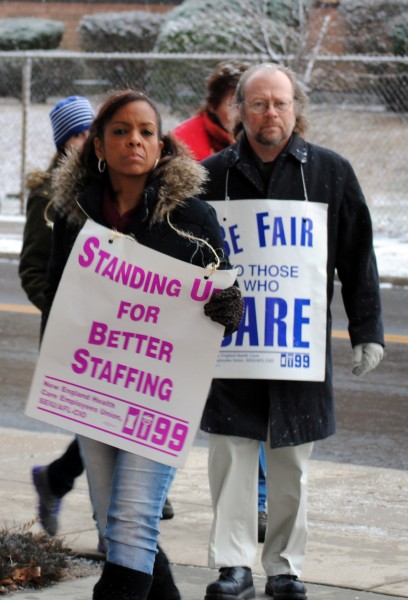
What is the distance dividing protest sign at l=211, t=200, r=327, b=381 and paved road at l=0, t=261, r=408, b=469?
250 centimetres

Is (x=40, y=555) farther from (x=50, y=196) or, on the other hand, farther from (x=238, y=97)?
(x=238, y=97)

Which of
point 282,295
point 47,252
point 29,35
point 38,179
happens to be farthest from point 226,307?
point 29,35

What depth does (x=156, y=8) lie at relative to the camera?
32062 mm

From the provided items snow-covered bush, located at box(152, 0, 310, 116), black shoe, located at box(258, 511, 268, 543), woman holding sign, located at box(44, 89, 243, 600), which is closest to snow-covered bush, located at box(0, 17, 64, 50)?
snow-covered bush, located at box(152, 0, 310, 116)

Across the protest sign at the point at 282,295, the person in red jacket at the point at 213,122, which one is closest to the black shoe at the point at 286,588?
the protest sign at the point at 282,295

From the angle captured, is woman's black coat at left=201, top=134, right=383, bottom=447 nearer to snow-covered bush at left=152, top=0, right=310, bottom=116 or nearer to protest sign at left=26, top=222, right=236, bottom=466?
protest sign at left=26, top=222, right=236, bottom=466

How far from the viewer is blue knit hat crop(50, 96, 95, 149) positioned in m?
5.51

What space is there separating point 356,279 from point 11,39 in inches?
1044

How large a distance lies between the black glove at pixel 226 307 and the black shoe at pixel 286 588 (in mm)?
1135

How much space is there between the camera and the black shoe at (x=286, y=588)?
4746mm

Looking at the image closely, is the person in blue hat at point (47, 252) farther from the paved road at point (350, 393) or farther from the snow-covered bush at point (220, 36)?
the snow-covered bush at point (220, 36)

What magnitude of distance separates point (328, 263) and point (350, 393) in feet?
13.6

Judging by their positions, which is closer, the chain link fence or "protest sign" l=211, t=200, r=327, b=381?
"protest sign" l=211, t=200, r=327, b=381

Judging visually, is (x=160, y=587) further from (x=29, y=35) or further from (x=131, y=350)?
(x=29, y=35)
